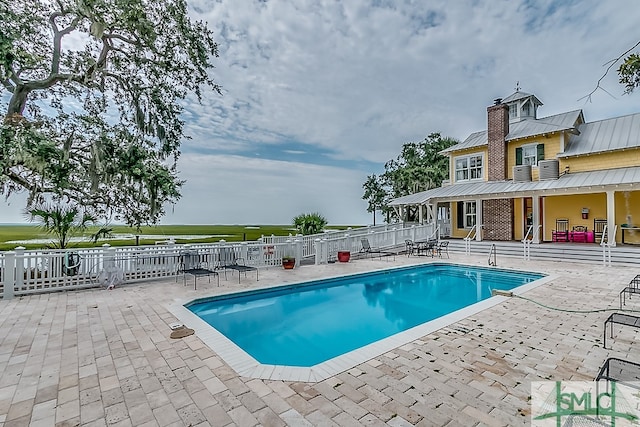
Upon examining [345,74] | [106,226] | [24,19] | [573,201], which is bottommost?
[106,226]

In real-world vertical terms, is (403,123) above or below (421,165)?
above

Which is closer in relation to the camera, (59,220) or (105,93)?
(59,220)

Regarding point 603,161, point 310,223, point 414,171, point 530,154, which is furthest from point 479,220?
point 414,171

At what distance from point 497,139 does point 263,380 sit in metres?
18.4

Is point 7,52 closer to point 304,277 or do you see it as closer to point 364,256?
point 304,277

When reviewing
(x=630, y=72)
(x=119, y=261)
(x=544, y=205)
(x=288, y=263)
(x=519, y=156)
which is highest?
(x=519, y=156)

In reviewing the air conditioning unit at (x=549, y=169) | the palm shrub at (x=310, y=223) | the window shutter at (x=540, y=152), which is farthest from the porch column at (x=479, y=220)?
the palm shrub at (x=310, y=223)

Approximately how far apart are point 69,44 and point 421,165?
24.1 meters

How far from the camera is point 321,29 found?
12250mm

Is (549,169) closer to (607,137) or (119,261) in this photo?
(607,137)

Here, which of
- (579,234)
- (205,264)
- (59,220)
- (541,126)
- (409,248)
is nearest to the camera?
(59,220)

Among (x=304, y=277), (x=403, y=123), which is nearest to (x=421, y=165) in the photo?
(x=403, y=123)

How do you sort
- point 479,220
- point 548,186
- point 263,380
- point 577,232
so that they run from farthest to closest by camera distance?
1. point 479,220
2. point 577,232
3. point 548,186
4. point 263,380

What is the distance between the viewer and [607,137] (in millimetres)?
14461
